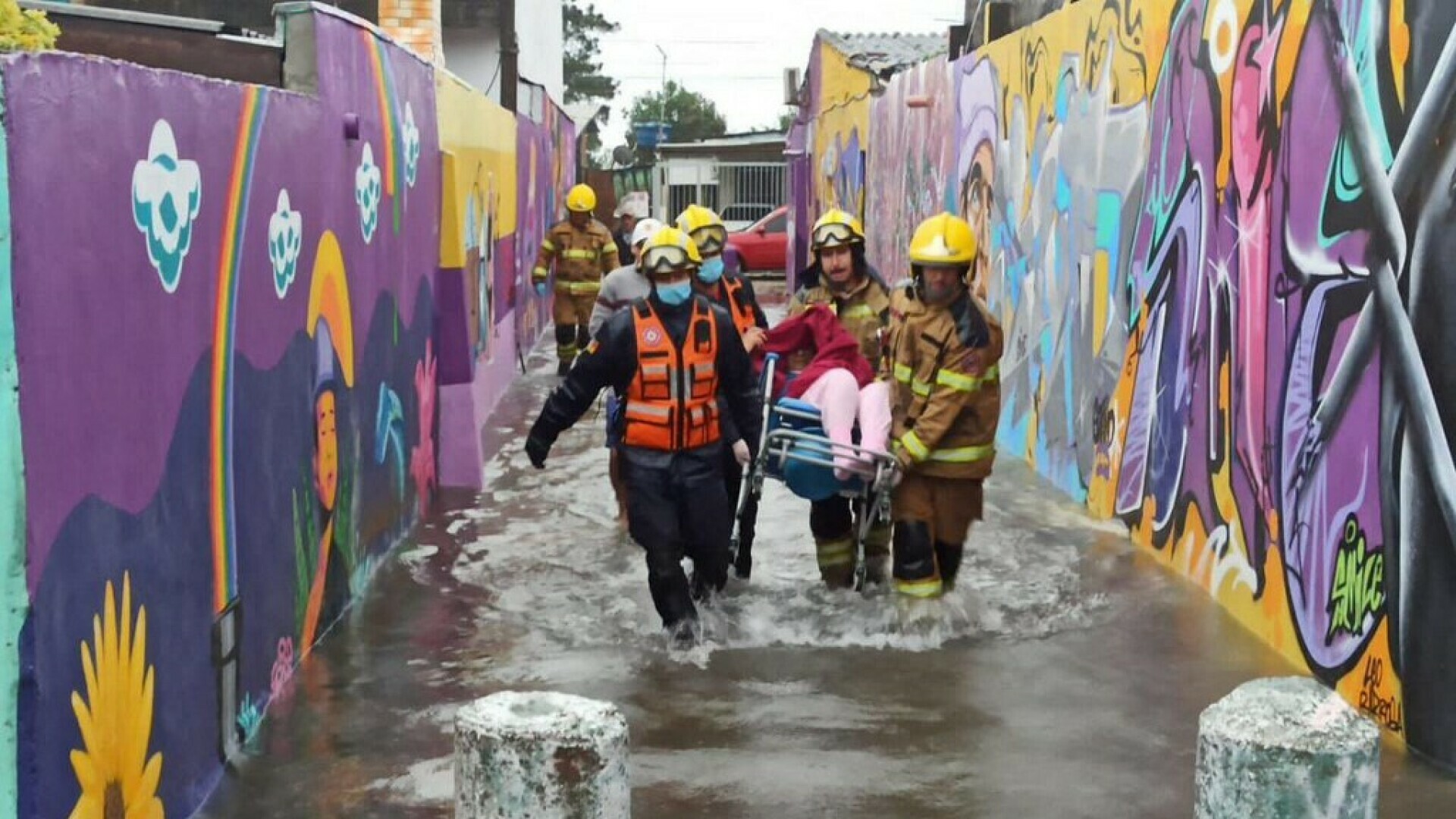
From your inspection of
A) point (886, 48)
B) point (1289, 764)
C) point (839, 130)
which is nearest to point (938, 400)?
point (1289, 764)

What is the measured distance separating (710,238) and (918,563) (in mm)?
2350

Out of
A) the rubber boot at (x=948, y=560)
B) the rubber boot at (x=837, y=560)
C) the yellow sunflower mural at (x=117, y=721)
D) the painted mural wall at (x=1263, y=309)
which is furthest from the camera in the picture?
the rubber boot at (x=837, y=560)

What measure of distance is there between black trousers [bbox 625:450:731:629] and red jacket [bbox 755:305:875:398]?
2.35 ft

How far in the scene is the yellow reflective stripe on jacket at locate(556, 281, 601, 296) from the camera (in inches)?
686

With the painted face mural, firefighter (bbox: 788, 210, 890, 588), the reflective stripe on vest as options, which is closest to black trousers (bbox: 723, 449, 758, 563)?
firefighter (bbox: 788, 210, 890, 588)

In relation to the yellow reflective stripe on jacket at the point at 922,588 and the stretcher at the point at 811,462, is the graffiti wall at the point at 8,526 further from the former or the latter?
the yellow reflective stripe on jacket at the point at 922,588

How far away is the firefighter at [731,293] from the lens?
30.6 ft

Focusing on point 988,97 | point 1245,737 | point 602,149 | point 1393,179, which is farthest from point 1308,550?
point 602,149

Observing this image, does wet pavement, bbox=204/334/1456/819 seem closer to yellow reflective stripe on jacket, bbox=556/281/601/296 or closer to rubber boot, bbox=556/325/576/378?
yellow reflective stripe on jacket, bbox=556/281/601/296

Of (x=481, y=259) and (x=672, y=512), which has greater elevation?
(x=481, y=259)

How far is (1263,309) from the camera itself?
8172 mm

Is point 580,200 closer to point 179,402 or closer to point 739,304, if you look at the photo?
point 739,304

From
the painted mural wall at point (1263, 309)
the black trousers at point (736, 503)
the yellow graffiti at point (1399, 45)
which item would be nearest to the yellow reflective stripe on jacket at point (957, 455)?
the black trousers at point (736, 503)

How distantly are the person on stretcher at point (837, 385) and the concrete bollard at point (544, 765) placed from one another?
12.8ft
